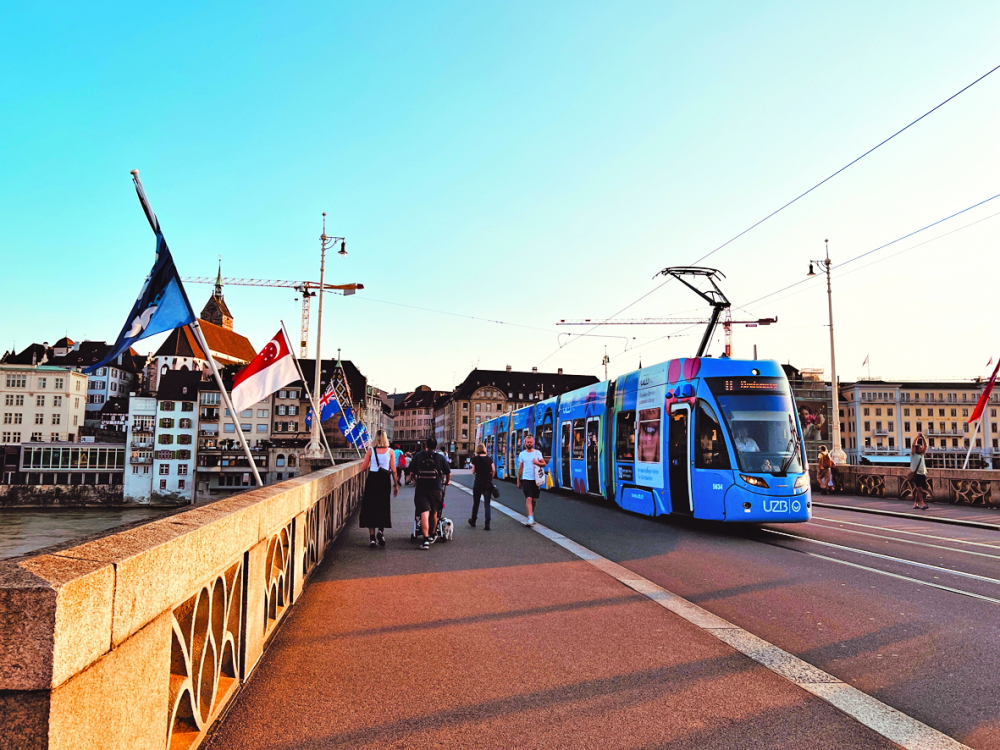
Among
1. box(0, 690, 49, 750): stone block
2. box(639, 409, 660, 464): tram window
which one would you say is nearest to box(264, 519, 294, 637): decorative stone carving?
box(0, 690, 49, 750): stone block

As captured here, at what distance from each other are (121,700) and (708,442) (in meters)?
12.2

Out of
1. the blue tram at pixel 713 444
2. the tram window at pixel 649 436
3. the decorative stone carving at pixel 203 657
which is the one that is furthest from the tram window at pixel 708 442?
the decorative stone carving at pixel 203 657

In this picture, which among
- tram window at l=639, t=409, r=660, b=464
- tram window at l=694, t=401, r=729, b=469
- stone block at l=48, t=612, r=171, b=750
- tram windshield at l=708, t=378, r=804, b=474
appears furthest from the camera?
tram window at l=639, t=409, r=660, b=464

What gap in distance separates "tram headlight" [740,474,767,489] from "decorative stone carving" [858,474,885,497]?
15033mm

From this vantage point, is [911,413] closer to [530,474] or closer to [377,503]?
[530,474]

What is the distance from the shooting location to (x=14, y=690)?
1.99 m

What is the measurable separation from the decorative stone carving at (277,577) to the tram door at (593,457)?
45.5ft

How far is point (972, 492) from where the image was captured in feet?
70.5

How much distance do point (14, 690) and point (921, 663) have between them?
5419mm

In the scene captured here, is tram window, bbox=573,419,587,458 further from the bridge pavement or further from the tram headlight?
the bridge pavement

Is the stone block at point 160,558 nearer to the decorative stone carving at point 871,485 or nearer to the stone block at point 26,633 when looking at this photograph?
the stone block at point 26,633

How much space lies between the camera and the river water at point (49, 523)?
62.2 m

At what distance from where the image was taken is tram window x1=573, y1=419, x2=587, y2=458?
21.6 meters

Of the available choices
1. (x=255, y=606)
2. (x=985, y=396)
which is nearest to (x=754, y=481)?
(x=255, y=606)
